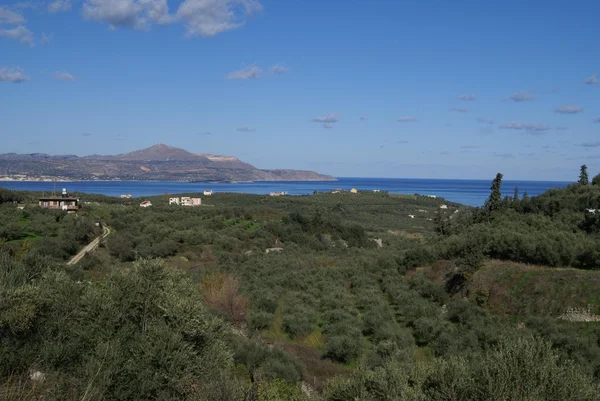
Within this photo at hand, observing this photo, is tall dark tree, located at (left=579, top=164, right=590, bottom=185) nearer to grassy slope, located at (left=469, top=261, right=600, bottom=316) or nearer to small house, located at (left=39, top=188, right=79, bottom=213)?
grassy slope, located at (left=469, top=261, right=600, bottom=316)

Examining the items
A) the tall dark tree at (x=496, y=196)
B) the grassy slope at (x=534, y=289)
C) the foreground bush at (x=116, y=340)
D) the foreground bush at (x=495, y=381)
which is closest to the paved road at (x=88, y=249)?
the foreground bush at (x=116, y=340)

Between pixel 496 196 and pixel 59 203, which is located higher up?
pixel 496 196

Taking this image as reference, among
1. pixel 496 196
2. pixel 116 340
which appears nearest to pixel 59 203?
pixel 496 196

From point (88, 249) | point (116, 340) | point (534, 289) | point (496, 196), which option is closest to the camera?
point (116, 340)

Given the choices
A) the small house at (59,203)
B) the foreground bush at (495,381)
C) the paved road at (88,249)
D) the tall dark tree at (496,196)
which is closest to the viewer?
the foreground bush at (495,381)

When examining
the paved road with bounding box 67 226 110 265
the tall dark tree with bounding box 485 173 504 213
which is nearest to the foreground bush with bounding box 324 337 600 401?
the paved road with bounding box 67 226 110 265

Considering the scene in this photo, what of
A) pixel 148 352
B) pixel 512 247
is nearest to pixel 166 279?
pixel 148 352

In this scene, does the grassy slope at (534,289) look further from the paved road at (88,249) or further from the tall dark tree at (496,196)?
the paved road at (88,249)

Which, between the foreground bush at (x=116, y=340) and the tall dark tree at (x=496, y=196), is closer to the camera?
the foreground bush at (x=116, y=340)

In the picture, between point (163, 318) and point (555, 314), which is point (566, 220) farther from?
point (163, 318)

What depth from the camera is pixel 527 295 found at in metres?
23.8

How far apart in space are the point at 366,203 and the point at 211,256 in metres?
60.0

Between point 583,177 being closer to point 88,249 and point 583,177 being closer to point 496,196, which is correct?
point 496,196

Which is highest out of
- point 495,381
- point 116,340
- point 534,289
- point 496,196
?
point 496,196
